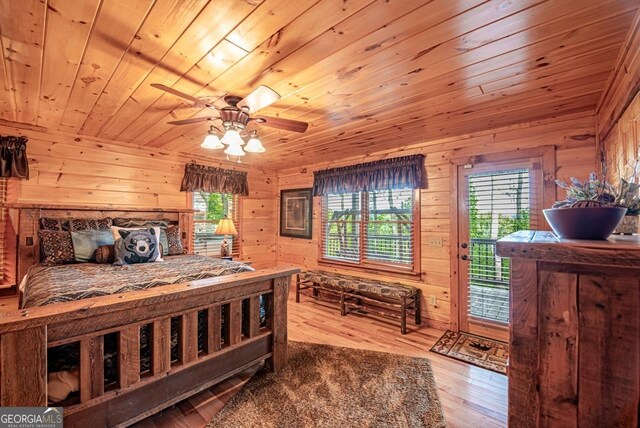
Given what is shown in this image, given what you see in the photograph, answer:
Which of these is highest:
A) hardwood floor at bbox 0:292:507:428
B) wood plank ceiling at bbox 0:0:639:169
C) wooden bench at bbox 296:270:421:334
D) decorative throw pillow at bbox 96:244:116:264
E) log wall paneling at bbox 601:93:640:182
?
wood plank ceiling at bbox 0:0:639:169

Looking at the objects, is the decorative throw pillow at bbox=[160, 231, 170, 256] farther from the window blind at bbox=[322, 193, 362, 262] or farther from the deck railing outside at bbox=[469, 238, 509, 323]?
the deck railing outside at bbox=[469, 238, 509, 323]

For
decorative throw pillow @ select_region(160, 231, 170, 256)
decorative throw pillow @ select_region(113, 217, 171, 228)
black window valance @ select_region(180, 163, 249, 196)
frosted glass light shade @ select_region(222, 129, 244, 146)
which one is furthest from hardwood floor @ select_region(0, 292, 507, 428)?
black window valance @ select_region(180, 163, 249, 196)

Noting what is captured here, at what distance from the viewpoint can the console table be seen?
760 mm

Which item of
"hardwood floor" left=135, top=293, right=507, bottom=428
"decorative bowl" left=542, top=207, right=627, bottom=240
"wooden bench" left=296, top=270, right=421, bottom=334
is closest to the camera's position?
"decorative bowl" left=542, top=207, right=627, bottom=240

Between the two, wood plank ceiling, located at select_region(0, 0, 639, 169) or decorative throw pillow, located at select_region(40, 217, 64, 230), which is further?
decorative throw pillow, located at select_region(40, 217, 64, 230)

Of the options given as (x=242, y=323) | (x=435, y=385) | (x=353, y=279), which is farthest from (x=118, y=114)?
(x=435, y=385)

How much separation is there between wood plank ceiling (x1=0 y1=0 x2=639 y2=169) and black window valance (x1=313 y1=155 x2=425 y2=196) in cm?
87

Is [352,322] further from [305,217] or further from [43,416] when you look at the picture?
[43,416]

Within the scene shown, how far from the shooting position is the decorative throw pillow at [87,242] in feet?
9.34

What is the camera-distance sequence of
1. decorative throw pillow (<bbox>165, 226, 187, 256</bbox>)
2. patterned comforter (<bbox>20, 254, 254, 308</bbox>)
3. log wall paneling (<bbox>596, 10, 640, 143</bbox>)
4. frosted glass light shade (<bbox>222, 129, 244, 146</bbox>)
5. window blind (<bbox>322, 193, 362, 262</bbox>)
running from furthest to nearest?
1. window blind (<bbox>322, 193, 362, 262</bbox>)
2. decorative throw pillow (<bbox>165, 226, 187, 256</bbox>)
3. frosted glass light shade (<bbox>222, 129, 244, 146</bbox>)
4. patterned comforter (<bbox>20, 254, 254, 308</bbox>)
5. log wall paneling (<bbox>596, 10, 640, 143</bbox>)

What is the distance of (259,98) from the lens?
6.15ft

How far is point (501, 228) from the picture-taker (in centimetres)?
300

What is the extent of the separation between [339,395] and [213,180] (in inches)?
137

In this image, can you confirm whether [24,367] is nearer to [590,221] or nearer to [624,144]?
[590,221]
